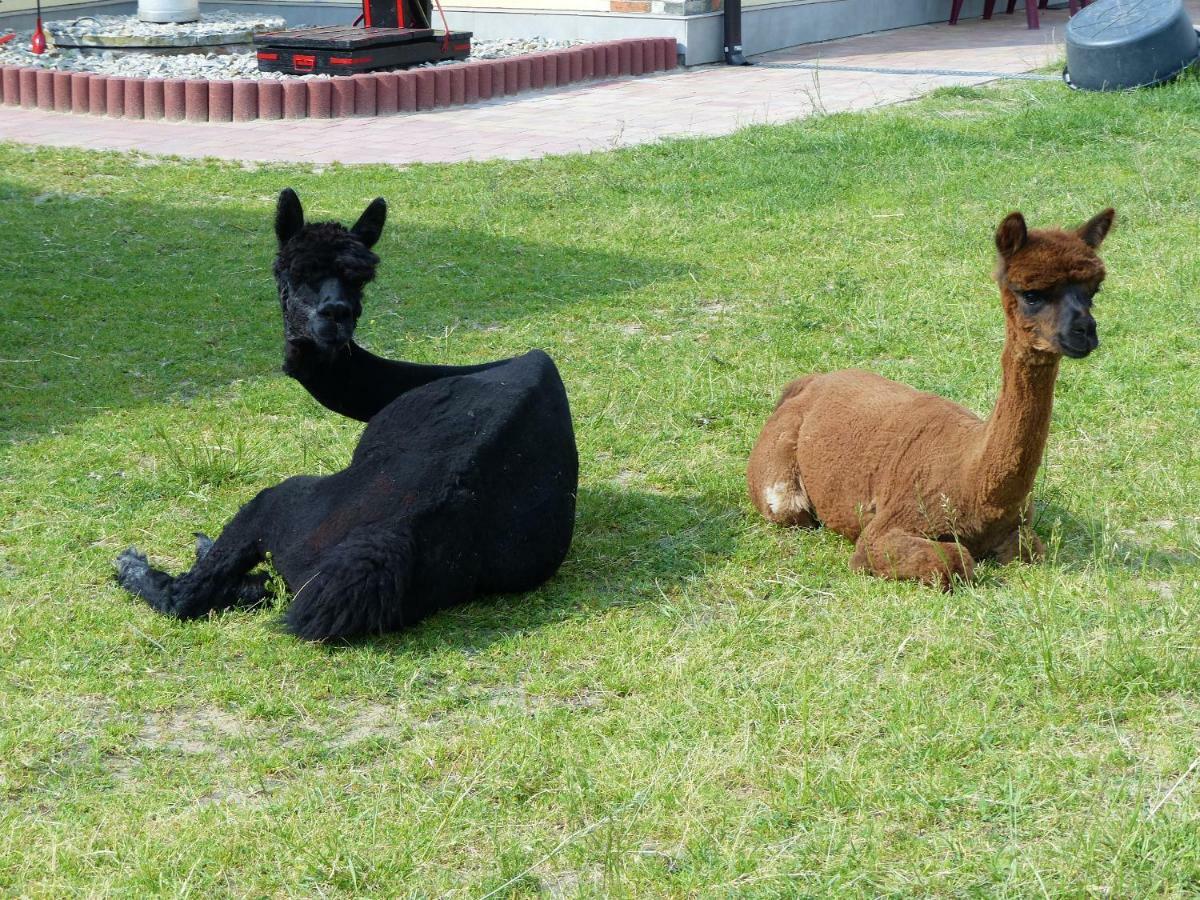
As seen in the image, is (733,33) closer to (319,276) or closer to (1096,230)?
(1096,230)

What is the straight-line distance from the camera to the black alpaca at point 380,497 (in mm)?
4184

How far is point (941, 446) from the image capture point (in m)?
4.63

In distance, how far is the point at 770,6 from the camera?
1769cm

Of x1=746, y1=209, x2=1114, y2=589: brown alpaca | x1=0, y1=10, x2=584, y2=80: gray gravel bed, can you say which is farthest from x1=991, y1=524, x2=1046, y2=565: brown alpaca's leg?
x1=0, y1=10, x2=584, y2=80: gray gravel bed

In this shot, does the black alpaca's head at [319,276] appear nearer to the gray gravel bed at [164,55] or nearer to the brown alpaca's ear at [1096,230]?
the brown alpaca's ear at [1096,230]

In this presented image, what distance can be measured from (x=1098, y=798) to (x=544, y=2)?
15329 millimetres

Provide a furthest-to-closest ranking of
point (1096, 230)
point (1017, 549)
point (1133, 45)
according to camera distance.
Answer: point (1133, 45) → point (1017, 549) → point (1096, 230)

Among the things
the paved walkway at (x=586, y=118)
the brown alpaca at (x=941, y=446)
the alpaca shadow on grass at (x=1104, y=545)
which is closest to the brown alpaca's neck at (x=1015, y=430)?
the brown alpaca at (x=941, y=446)

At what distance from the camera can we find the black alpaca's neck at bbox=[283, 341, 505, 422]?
459cm

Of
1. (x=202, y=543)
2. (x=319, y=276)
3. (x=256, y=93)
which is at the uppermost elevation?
(x=256, y=93)

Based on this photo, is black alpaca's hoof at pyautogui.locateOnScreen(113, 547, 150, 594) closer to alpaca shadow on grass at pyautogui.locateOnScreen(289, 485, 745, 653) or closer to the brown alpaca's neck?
alpaca shadow on grass at pyautogui.locateOnScreen(289, 485, 745, 653)

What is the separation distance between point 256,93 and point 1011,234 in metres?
10.4

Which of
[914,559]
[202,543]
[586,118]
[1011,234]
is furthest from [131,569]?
[586,118]

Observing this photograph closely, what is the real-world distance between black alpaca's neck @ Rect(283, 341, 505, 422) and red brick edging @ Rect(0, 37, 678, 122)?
9.21m
